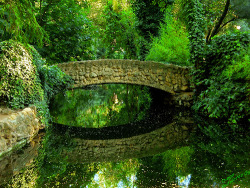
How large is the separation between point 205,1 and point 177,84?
7399 millimetres

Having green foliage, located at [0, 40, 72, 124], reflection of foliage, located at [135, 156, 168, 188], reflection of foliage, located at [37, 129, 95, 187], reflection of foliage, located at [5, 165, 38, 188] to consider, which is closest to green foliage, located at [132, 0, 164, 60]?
green foliage, located at [0, 40, 72, 124]

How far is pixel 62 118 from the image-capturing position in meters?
10.7

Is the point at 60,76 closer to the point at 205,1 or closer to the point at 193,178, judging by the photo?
the point at 193,178

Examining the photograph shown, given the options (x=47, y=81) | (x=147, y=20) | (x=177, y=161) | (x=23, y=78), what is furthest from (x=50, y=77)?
(x=147, y=20)

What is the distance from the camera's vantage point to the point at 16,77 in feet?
23.8

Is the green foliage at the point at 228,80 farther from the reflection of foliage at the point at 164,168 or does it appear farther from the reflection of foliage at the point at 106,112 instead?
the reflection of foliage at the point at 164,168

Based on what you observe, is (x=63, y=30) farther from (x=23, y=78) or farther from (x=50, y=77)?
(x=23, y=78)

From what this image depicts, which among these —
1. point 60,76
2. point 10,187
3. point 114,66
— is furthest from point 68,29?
point 10,187

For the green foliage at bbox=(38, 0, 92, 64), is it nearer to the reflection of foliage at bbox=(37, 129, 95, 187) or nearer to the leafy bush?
the leafy bush

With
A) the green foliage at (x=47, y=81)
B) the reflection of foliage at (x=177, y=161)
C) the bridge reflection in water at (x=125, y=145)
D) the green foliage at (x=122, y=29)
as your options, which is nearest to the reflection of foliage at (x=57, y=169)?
the bridge reflection in water at (x=125, y=145)

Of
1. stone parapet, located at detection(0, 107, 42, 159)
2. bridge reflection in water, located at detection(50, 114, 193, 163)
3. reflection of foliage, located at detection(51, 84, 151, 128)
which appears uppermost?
stone parapet, located at detection(0, 107, 42, 159)

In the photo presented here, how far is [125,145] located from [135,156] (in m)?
1.11

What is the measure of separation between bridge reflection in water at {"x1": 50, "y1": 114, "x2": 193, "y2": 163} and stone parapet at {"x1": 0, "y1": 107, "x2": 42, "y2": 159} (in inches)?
30.2

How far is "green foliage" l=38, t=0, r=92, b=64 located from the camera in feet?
41.1
